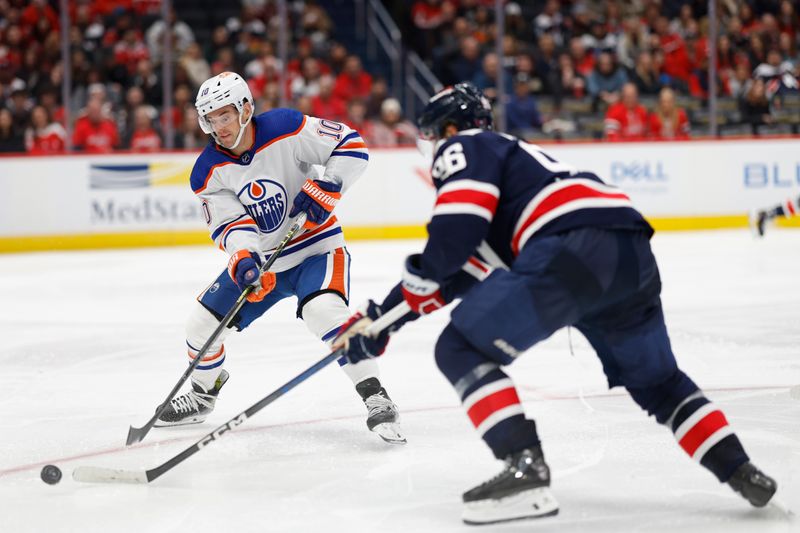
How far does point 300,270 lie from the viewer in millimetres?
3615

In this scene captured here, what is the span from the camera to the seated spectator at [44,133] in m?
9.35

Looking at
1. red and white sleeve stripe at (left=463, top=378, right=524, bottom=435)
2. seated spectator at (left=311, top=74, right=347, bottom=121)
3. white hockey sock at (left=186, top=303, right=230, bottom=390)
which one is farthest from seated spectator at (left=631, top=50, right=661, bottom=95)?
red and white sleeve stripe at (left=463, top=378, right=524, bottom=435)

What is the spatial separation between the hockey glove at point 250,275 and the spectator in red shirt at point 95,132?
6.30m

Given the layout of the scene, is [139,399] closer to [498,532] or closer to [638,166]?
[498,532]

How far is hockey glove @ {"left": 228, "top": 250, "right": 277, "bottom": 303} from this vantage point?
10.9ft

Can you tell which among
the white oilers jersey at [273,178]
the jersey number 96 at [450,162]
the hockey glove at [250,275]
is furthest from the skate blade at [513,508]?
the white oilers jersey at [273,178]

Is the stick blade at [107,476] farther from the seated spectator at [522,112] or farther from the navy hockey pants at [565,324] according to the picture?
the seated spectator at [522,112]

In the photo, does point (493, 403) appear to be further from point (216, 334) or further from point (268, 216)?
point (268, 216)

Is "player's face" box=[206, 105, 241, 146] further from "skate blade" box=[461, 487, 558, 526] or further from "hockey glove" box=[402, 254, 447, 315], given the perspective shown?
"skate blade" box=[461, 487, 558, 526]

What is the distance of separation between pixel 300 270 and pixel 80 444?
0.84 meters

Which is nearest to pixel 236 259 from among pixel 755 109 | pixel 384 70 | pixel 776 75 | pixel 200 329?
pixel 200 329

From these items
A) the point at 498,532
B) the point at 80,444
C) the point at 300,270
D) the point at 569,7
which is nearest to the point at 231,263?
the point at 300,270

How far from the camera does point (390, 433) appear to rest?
10.8 feet

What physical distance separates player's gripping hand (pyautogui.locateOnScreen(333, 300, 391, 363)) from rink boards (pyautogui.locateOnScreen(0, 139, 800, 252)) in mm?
6812
